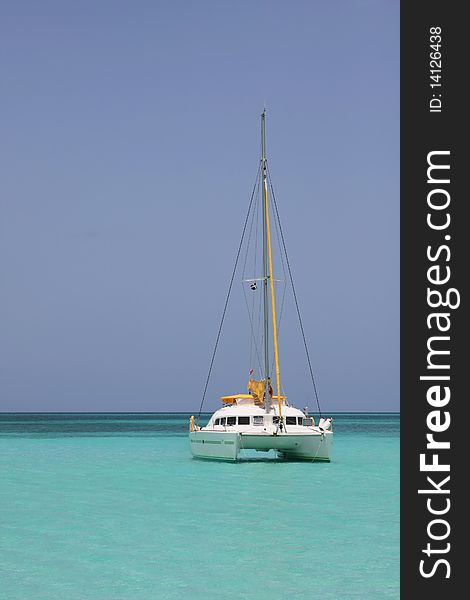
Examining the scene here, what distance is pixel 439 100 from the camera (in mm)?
8711

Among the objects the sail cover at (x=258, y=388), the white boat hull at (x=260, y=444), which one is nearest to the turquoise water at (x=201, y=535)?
the white boat hull at (x=260, y=444)

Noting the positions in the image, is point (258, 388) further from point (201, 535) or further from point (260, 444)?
point (201, 535)

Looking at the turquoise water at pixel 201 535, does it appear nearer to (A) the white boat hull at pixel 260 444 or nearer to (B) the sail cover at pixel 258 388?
(A) the white boat hull at pixel 260 444

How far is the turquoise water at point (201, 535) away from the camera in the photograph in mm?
14438

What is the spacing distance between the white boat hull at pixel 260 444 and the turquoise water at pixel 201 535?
3.14ft

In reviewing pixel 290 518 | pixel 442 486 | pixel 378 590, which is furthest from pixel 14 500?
pixel 442 486

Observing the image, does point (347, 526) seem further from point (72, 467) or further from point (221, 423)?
point (72, 467)

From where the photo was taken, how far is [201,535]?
19.8m

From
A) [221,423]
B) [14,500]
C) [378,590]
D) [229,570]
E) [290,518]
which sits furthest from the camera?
[221,423]

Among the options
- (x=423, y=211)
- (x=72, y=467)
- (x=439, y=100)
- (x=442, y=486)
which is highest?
(x=439, y=100)

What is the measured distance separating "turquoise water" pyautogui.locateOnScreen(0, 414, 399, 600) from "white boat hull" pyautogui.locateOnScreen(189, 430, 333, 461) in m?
0.96

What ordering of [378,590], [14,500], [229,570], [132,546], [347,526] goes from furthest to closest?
[14,500] < [347,526] < [132,546] < [229,570] < [378,590]

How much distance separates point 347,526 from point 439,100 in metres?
14.2

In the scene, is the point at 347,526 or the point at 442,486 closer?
the point at 442,486
